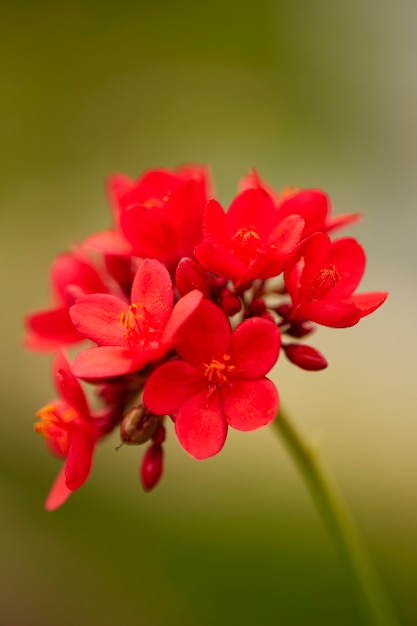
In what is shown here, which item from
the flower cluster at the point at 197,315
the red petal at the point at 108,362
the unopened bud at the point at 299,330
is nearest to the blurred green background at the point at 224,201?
the unopened bud at the point at 299,330

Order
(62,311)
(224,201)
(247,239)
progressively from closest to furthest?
(247,239)
(62,311)
(224,201)

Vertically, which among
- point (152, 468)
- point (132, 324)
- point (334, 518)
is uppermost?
point (132, 324)

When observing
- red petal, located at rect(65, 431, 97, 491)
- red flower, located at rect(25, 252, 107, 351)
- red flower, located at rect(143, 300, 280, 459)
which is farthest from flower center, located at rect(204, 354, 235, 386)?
red flower, located at rect(25, 252, 107, 351)

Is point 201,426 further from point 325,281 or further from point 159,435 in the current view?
point 325,281

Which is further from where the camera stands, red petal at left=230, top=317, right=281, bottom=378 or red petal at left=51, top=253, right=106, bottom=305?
red petal at left=51, top=253, right=106, bottom=305

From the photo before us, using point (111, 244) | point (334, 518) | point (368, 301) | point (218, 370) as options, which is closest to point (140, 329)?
point (218, 370)

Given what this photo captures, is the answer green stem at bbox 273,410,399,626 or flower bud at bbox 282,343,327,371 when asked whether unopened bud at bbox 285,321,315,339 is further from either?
green stem at bbox 273,410,399,626

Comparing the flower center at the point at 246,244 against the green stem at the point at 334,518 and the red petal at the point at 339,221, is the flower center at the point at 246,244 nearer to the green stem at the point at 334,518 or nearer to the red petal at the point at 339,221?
the red petal at the point at 339,221

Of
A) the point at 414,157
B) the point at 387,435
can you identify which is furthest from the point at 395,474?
the point at 414,157
